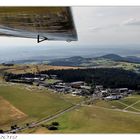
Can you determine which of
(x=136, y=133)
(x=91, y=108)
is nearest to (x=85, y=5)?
(x=91, y=108)

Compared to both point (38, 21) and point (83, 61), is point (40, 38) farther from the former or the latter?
point (38, 21)

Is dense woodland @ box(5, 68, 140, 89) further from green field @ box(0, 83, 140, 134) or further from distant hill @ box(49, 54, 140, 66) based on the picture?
green field @ box(0, 83, 140, 134)

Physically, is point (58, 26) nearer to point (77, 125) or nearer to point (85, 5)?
point (85, 5)

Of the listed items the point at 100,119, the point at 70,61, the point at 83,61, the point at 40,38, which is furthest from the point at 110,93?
the point at 40,38

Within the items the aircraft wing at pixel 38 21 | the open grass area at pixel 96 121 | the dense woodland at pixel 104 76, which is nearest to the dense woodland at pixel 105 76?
the dense woodland at pixel 104 76

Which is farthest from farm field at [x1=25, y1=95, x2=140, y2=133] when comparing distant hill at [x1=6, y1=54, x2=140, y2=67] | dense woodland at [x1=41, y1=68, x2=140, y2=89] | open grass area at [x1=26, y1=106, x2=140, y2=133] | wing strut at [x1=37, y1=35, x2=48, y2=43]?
wing strut at [x1=37, y1=35, x2=48, y2=43]

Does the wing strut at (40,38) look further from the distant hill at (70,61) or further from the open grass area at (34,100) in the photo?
the open grass area at (34,100)
